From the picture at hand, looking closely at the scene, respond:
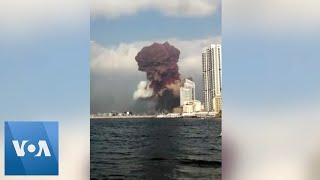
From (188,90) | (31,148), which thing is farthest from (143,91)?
(31,148)

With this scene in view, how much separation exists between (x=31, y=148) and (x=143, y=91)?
2.18 ft

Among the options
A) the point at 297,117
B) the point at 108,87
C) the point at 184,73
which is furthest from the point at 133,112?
the point at 297,117

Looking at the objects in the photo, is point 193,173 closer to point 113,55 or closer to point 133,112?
point 133,112

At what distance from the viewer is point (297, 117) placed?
97.5 inches

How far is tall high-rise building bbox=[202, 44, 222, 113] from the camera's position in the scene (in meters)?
2.50

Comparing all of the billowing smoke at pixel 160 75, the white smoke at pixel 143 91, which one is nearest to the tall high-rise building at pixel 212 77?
the billowing smoke at pixel 160 75

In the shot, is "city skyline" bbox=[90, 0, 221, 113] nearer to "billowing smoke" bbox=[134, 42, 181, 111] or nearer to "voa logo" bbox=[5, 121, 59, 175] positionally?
"billowing smoke" bbox=[134, 42, 181, 111]

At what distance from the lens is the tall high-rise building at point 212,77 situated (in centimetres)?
250

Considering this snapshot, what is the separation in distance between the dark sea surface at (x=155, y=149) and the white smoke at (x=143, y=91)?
13 cm

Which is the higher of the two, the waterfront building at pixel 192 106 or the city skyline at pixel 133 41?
the city skyline at pixel 133 41

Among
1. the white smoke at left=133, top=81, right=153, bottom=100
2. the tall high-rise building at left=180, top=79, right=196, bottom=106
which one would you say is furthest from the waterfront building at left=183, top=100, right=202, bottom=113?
the white smoke at left=133, top=81, right=153, bottom=100

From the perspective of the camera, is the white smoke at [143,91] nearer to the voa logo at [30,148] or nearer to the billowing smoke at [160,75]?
the billowing smoke at [160,75]

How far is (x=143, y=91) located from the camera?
8.37 feet

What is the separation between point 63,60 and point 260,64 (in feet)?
3.38
